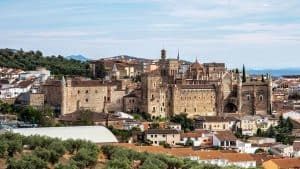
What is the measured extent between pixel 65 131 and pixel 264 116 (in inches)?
677

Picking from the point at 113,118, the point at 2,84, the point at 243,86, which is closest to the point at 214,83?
the point at 243,86

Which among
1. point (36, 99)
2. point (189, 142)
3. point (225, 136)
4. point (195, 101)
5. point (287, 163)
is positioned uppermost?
point (36, 99)

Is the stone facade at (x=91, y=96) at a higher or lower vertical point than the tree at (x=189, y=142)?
higher

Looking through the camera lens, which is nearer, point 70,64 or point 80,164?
point 80,164

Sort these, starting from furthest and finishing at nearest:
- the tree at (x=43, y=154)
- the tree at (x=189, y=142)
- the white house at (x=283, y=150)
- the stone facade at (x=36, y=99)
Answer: the stone facade at (x=36, y=99) < the tree at (x=189, y=142) < the white house at (x=283, y=150) < the tree at (x=43, y=154)

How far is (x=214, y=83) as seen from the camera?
5219cm

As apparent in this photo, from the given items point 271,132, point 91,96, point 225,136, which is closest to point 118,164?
point 225,136

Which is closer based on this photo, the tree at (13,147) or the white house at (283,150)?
the tree at (13,147)

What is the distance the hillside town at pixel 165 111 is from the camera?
41.8 m

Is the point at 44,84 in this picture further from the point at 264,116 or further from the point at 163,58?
the point at 264,116

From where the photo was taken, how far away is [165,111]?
49781mm

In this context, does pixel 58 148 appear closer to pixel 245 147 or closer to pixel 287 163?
pixel 287 163

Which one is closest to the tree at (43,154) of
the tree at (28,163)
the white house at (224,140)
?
the tree at (28,163)

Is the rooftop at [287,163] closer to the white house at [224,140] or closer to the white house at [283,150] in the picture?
the white house at [283,150]
